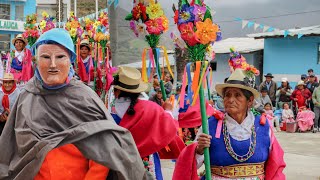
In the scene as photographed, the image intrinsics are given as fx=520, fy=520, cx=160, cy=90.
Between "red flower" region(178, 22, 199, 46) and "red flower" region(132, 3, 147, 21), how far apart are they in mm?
1722

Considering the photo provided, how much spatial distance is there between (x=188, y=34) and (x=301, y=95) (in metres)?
10.8

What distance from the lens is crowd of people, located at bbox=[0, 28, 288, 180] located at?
2.78m

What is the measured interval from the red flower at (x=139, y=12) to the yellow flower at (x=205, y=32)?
1846 millimetres

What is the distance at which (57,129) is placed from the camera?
2.80 meters

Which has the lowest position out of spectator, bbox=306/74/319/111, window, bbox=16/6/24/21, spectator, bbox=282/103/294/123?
spectator, bbox=282/103/294/123

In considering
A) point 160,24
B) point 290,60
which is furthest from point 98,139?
point 290,60

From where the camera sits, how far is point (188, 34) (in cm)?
425

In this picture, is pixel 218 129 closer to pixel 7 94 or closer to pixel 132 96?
pixel 132 96

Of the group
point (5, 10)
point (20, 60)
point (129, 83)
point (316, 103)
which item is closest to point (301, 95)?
point (316, 103)

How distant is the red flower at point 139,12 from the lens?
5.98m

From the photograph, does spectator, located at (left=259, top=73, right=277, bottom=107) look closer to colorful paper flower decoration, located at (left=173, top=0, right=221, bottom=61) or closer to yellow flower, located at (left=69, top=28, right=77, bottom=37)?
yellow flower, located at (left=69, top=28, right=77, bottom=37)

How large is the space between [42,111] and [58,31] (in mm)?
476

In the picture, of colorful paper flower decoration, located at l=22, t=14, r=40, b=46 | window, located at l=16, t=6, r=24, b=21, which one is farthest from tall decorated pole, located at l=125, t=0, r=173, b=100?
window, located at l=16, t=6, r=24, b=21

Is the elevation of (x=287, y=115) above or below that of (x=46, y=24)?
below
